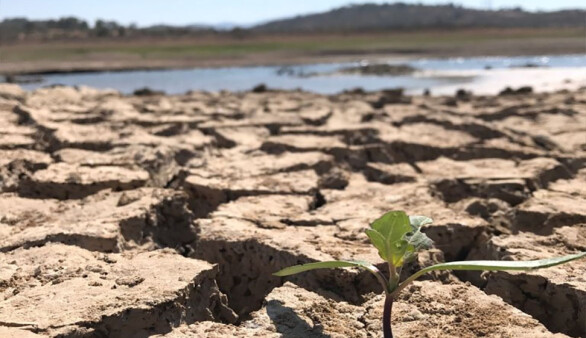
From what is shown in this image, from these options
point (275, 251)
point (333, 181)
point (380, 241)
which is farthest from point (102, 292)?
point (333, 181)

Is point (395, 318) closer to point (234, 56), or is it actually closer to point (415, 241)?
point (415, 241)

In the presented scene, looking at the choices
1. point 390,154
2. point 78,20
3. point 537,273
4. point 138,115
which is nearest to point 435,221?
point 537,273

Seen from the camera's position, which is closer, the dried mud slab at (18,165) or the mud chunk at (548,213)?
the mud chunk at (548,213)

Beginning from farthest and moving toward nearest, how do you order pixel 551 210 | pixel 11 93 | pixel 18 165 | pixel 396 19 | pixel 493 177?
pixel 396 19
pixel 11 93
pixel 18 165
pixel 493 177
pixel 551 210

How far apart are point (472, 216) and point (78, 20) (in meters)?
61.0

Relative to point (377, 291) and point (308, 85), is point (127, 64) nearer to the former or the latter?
point (308, 85)

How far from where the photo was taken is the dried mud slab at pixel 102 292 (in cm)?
149

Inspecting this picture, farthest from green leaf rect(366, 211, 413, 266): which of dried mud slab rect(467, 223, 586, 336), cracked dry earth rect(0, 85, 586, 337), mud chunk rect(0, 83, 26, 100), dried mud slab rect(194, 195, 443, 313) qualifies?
mud chunk rect(0, 83, 26, 100)

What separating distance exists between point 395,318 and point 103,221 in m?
1.18

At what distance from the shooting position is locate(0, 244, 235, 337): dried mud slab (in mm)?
1489

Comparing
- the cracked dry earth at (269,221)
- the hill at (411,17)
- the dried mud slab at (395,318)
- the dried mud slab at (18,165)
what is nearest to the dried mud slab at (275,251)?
the cracked dry earth at (269,221)

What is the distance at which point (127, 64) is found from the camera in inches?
780

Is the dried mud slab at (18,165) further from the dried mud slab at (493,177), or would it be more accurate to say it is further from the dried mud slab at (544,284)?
the dried mud slab at (544,284)

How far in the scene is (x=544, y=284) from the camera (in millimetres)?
1715
